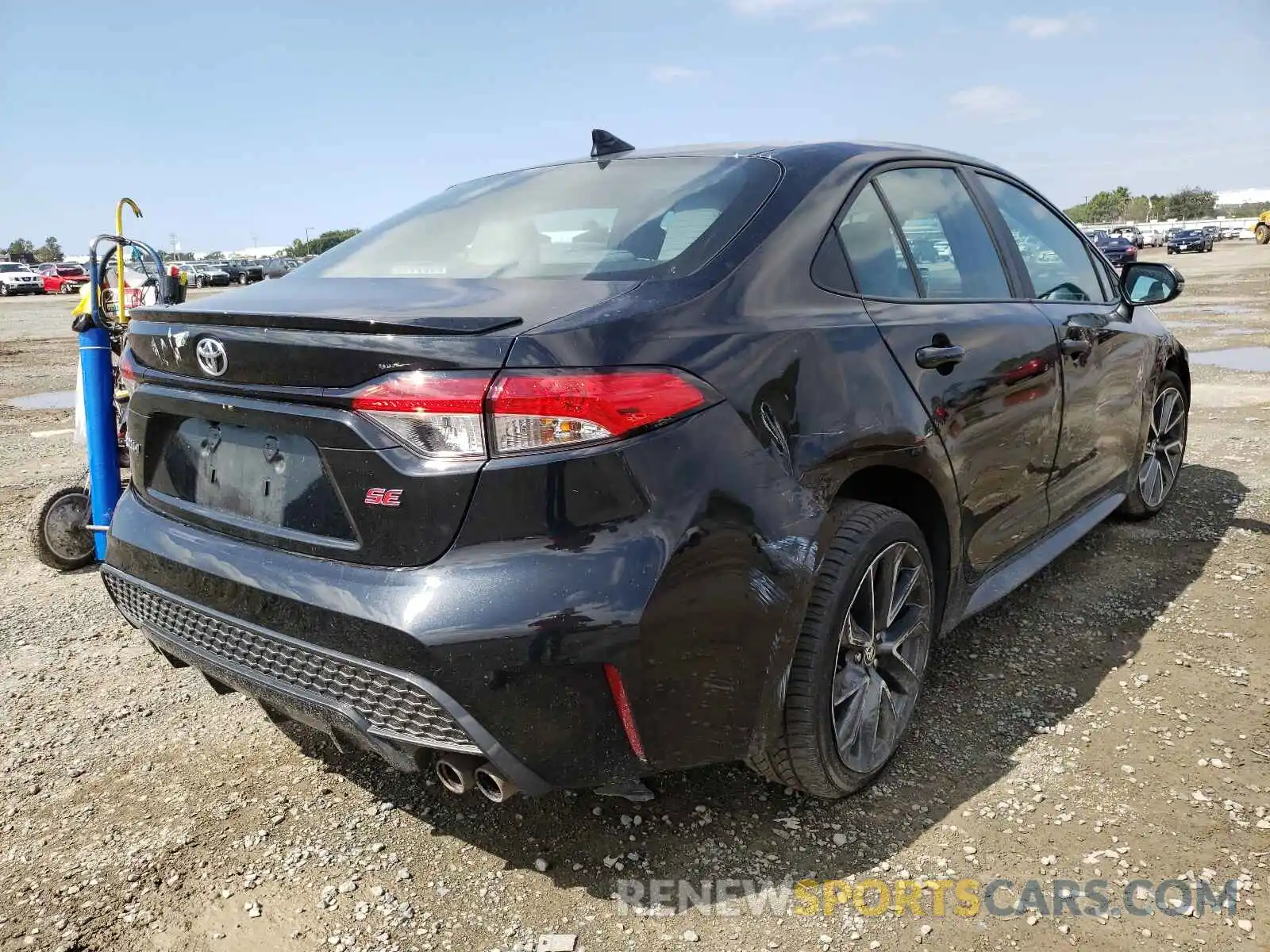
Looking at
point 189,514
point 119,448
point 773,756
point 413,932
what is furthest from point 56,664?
point 773,756

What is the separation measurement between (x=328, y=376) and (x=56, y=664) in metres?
2.37

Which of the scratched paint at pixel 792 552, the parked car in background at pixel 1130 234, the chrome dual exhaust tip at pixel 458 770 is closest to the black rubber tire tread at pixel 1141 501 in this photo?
the scratched paint at pixel 792 552

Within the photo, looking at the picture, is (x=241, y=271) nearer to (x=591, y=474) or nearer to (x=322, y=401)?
(x=322, y=401)

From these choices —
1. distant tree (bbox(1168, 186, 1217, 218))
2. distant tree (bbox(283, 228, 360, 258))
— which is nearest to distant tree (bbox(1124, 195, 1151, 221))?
distant tree (bbox(1168, 186, 1217, 218))

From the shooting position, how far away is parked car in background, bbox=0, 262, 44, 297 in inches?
1762

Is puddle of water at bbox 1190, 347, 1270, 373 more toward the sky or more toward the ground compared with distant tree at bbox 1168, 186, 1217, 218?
more toward the ground

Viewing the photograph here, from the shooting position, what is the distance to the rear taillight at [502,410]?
69.1 inches

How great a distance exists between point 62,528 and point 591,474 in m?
3.79

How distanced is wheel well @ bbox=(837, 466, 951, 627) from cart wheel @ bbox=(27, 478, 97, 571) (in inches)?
147

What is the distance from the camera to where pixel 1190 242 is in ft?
167

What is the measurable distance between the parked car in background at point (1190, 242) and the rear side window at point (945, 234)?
56484mm

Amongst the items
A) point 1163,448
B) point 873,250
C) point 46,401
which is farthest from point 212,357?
point 46,401

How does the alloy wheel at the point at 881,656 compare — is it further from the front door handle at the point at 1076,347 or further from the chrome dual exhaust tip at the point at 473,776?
the front door handle at the point at 1076,347

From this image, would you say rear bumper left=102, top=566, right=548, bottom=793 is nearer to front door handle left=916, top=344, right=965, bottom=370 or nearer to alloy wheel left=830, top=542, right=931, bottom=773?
alloy wheel left=830, top=542, right=931, bottom=773
